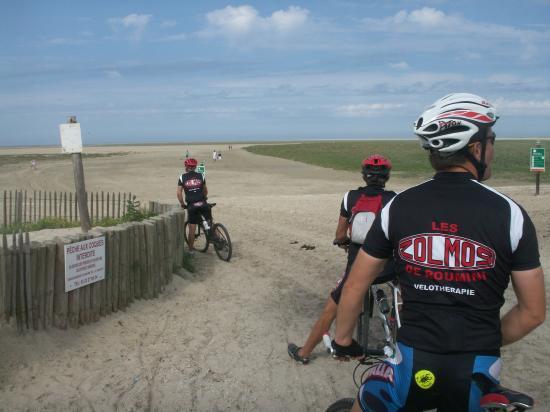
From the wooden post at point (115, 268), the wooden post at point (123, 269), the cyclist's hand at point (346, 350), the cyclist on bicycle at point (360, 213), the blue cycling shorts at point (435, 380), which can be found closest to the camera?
the blue cycling shorts at point (435, 380)

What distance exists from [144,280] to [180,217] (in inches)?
60.0

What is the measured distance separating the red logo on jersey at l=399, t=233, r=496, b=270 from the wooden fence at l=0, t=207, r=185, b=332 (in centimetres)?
407

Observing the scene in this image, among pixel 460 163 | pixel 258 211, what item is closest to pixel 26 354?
pixel 460 163

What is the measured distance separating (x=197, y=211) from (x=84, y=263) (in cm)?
384

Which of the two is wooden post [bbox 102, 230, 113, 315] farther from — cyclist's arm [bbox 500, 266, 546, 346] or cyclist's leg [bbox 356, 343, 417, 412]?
cyclist's arm [bbox 500, 266, 546, 346]

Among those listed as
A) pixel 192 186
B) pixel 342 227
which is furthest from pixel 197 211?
pixel 342 227

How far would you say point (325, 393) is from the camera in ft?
15.1

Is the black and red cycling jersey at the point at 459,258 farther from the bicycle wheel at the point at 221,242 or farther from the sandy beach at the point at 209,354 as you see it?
the bicycle wheel at the point at 221,242

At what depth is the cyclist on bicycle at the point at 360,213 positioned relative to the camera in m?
4.48

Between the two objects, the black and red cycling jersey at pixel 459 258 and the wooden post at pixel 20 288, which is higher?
the black and red cycling jersey at pixel 459 258

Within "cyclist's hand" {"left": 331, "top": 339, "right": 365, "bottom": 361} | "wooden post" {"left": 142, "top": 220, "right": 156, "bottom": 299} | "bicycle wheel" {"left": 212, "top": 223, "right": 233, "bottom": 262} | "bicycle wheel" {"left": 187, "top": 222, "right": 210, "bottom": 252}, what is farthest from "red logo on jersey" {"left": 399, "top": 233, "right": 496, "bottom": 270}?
"bicycle wheel" {"left": 187, "top": 222, "right": 210, "bottom": 252}

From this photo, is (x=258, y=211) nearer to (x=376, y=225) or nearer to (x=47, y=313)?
(x=47, y=313)

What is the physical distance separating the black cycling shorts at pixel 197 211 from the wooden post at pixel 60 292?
12.8ft

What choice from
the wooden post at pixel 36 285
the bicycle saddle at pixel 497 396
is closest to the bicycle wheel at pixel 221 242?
the wooden post at pixel 36 285
